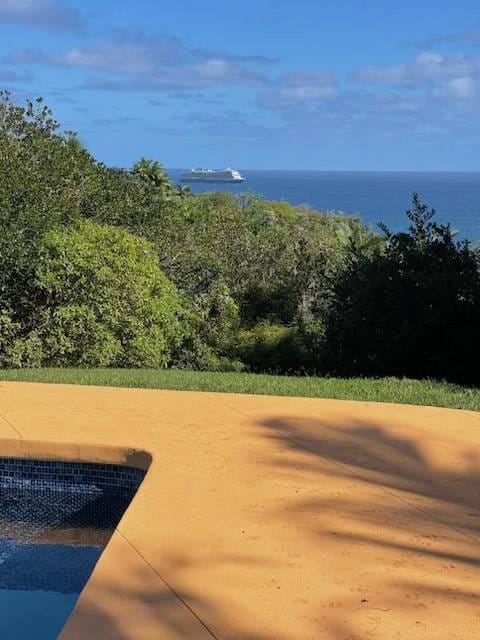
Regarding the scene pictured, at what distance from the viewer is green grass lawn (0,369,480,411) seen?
8.18 meters

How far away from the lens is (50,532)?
5469mm

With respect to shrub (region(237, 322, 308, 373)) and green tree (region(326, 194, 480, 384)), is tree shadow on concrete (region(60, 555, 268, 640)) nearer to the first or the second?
green tree (region(326, 194, 480, 384))

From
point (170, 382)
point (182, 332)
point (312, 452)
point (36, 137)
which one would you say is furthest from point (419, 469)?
point (36, 137)

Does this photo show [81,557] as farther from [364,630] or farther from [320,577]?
[364,630]

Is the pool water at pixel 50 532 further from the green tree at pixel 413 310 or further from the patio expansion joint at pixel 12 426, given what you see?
the green tree at pixel 413 310

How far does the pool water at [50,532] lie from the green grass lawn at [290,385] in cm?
284

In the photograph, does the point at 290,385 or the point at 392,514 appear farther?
the point at 290,385

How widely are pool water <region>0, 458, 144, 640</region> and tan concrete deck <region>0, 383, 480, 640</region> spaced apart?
0.62ft

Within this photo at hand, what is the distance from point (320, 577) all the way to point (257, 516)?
0.84 m

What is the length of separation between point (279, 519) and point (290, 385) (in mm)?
4648

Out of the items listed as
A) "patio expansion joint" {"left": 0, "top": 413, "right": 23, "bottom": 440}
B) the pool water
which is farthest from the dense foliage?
the pool water

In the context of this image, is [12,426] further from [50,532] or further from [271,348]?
[271,348]

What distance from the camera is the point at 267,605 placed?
3.44 meters

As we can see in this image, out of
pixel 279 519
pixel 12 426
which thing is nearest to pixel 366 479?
Answer: pixel 279 519
